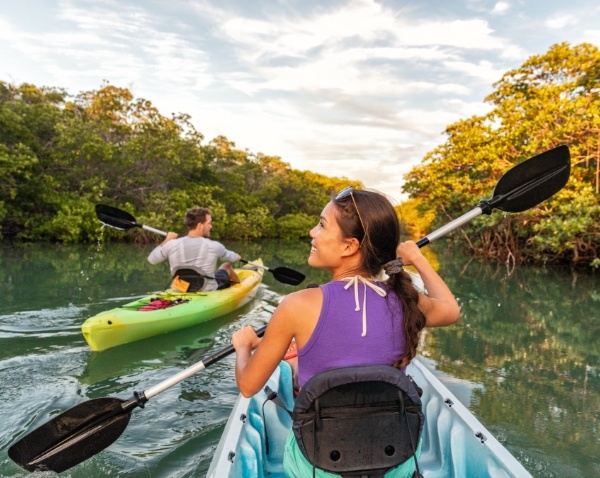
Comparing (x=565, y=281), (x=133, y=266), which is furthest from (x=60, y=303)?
(x=565, y=281)

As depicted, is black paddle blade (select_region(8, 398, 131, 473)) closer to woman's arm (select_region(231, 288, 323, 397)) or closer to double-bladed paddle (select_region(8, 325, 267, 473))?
double-bladed paddle (select_region(8, 325, 267, 473))

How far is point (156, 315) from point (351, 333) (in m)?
3.64

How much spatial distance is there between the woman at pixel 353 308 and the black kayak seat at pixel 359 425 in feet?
0.25

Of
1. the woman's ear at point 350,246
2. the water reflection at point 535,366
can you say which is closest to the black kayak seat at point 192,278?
the water reflection at point 535,366

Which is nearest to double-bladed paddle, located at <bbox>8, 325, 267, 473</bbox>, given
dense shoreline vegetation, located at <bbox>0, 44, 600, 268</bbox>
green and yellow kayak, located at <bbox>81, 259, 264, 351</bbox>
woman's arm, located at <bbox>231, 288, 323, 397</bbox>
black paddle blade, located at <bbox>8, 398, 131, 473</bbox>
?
black paddle blade, located at <bbox>8, 398, 131, 473</bbox>

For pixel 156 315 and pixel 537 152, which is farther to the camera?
pixel 537 152

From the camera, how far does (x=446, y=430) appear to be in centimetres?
223

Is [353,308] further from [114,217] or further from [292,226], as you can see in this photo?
[292,226]

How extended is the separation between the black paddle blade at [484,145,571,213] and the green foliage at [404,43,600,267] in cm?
823

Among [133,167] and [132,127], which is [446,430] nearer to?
[133,167]

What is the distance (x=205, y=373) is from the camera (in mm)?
3770

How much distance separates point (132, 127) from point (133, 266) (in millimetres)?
10855

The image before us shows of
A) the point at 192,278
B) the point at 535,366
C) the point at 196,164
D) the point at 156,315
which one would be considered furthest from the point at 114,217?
the point at 196,164

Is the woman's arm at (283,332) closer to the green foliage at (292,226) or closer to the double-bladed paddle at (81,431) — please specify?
the double-bladed paddle at (81,431)
